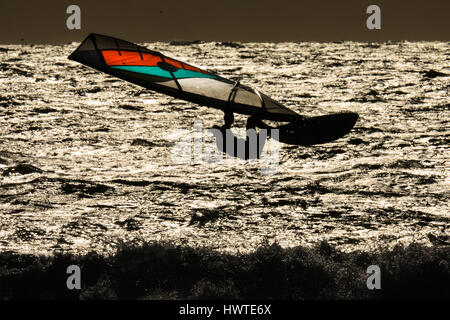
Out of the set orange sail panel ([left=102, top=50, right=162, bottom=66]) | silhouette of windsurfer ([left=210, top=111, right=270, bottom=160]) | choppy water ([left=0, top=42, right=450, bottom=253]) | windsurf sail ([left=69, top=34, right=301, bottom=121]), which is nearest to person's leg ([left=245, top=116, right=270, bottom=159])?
silhouette of windsurfer ([left=210, top=111, right=270, bottom=160])

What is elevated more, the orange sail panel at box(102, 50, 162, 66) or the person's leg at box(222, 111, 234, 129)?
the orange sail panel at box(102, 50, 162, 66)

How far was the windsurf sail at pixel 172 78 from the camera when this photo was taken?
888 cm

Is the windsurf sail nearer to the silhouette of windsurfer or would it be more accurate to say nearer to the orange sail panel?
the orange sail panel

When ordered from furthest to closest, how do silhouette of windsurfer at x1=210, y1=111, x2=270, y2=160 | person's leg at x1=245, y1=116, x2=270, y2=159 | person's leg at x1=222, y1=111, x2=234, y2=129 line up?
person's leg at x1=245, y1=116, x2=270, y2=159 → person's leg at x1=222, y1=111, x2=234, y2=129 → silhouette of windsurfer at x1=210, y1=111, x2=270, y2=160

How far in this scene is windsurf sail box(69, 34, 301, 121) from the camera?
888 cm

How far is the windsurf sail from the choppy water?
845 cm

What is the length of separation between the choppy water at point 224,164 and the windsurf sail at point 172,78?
8.45 m

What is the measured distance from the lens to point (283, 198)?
24.4 m

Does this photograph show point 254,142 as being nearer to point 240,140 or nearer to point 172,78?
point 240,140

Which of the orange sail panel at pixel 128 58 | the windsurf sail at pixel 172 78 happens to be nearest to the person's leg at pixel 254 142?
the windsurf sail at pixel 172 78

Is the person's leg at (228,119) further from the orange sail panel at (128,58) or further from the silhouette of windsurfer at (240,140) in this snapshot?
the orange sail panel at (128,58)

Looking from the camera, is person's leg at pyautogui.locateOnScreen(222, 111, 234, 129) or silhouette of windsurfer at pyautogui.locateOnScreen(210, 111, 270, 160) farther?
person's leg at pyautogui.locateOnScreen(222, 111, 234, 129)

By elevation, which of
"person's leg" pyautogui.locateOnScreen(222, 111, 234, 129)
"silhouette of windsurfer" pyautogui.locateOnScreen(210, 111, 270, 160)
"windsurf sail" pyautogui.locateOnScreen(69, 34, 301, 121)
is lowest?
"silhouette of windsurfer" pyautogui.locateOnScreen(210, 111, 270, 160)
